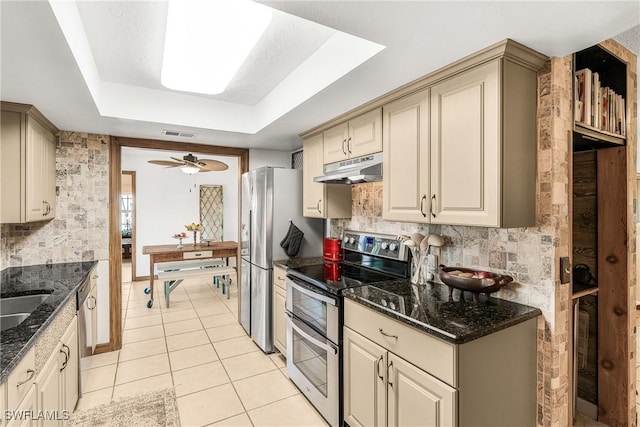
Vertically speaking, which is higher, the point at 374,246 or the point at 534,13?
the point at 534,13

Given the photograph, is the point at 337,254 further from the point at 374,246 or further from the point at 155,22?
the point at 155,22

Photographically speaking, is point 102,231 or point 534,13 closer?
point 534,13

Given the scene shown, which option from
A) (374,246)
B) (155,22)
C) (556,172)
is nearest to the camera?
(556,172)

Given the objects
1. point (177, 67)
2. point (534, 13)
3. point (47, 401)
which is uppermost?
point (177, 67)

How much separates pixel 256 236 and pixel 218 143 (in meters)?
1.16

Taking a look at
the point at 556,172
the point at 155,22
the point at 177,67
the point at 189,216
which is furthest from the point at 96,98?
the point at 189,216

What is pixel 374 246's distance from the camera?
2619mm

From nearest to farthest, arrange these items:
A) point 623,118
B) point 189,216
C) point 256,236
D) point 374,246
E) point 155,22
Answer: point 155,22 → point 623,118 → point 374,246 → point 256,236 → point 189,216

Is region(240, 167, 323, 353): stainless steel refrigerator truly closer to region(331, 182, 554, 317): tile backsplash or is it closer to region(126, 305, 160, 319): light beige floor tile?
region(331, 182, 554, 317): tile backsplash

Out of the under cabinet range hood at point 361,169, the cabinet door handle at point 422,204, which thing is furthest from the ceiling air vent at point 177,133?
the cabinet door handle at point 422,204

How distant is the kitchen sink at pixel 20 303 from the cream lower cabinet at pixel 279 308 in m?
1.63

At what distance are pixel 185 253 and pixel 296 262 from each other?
2.66m

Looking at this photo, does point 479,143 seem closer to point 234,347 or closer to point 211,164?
point 234,347

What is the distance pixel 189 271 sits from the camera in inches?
194
